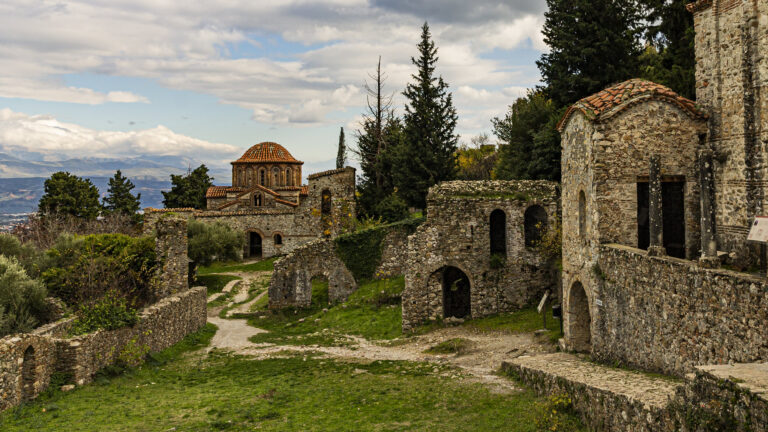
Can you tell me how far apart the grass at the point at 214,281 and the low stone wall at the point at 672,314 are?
2510 centimetres

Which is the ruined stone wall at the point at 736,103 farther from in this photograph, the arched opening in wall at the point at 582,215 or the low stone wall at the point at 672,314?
the arched opening in wall at the point at 582,215

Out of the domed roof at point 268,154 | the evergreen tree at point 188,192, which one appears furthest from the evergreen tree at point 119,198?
the domed roof at point 268,154

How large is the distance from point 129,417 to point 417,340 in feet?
34.2

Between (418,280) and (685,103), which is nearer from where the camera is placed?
(685,103)

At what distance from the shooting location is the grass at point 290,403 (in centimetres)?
1041

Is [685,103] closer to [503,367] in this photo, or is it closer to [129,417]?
[503,367]

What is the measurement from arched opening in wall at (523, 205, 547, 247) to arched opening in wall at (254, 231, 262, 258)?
29.9m

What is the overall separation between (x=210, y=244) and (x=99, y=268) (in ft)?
39.7

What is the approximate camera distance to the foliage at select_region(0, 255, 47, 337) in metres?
15.4

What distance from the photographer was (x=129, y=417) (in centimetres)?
1116

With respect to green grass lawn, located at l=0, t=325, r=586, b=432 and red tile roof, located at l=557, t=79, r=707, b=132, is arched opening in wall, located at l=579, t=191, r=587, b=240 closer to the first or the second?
red tile roof, located at l=557, t=79, r=707, b=132

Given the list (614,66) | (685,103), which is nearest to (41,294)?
(685,103)

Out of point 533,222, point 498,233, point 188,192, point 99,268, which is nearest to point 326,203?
point 99,268

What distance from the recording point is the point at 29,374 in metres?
12.2
